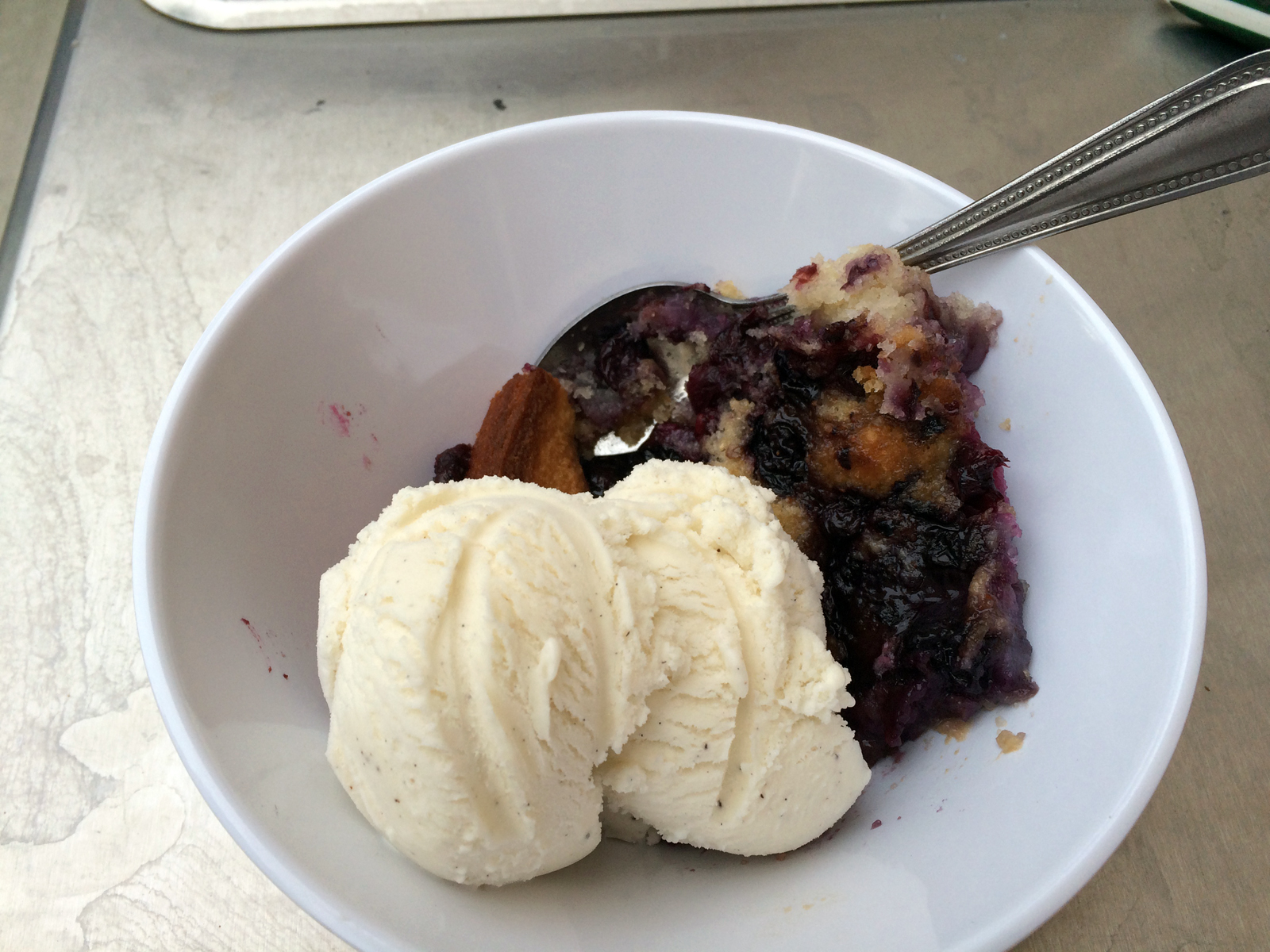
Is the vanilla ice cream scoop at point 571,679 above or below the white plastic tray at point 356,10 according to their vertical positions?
below

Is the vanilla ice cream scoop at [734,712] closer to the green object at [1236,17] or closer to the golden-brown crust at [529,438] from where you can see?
the golden-brown crust at [529,438]

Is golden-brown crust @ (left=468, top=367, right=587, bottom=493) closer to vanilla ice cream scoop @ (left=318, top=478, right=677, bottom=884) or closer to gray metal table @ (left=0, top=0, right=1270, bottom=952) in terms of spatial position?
vanilla ice cream scoop @ (left=318, top=478, right=677, bottom=884)

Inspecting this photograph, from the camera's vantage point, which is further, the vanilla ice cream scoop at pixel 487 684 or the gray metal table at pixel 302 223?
the gray metal table at pixel 302 223

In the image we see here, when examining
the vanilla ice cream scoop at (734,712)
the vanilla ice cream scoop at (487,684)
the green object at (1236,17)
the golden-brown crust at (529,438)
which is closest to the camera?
the vanilla ice cream scoop at (487,684)

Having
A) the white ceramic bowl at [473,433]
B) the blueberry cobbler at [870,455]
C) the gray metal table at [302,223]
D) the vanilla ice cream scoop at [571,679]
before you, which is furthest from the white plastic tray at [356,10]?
the vanilla ice cream scoop at [571,679]

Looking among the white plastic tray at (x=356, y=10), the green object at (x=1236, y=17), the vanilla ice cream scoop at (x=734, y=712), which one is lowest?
the vanilla ice cream scoop at (x=734, y=712)

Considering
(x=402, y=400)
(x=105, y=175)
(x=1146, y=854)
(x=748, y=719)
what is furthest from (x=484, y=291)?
(x=1146, y=854)

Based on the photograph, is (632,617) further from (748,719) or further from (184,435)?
(184,435)
